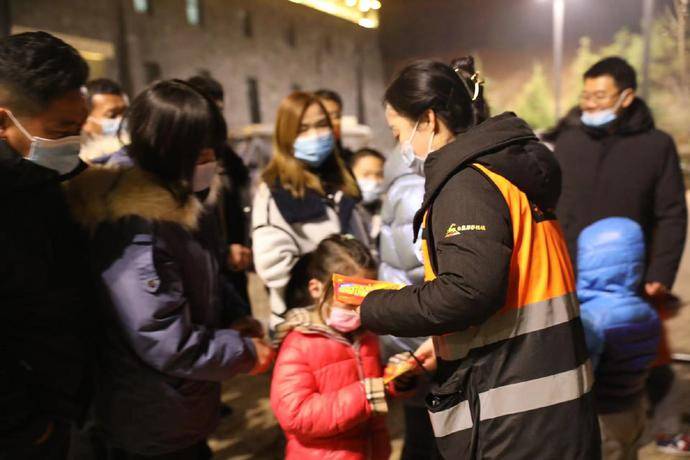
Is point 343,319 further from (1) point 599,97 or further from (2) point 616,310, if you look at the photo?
(1) point 599,97

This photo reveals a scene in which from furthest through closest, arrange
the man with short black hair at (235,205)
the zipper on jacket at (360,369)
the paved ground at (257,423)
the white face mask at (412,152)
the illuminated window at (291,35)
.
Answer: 1. the illuminated window at (291,35)
2. the man with short black hair at (235,205)
3. the paved ground at (257,423)
4. the zipper on jacket at (360,369)
5. the white face mask at (412,152)

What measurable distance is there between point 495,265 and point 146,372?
1.12m

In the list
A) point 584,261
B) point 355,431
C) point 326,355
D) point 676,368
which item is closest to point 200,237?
point 326,355

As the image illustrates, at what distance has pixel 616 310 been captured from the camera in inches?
77.0

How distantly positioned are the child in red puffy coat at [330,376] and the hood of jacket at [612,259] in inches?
32.2

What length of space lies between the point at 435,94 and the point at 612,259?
97 centimetres

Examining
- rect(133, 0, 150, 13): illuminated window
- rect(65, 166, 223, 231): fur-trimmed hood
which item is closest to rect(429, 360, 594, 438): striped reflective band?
rect(65, 166, 223, 231): fur-trimmed hood

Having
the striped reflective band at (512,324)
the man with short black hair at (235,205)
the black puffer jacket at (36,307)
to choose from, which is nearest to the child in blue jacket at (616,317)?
the striped reflective band at (512,324)

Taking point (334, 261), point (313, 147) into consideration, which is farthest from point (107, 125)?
point (334, 261)

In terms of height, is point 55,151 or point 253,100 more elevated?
point 253,100

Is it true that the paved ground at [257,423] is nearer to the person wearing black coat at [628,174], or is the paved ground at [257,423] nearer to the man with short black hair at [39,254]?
the person wearing black coat at [628,174]

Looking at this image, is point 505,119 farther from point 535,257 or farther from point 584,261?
point 584,261

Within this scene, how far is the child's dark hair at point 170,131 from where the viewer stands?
1.70m

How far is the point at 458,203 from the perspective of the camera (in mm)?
1288
